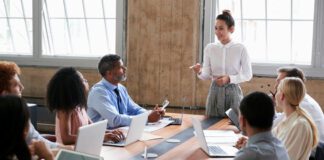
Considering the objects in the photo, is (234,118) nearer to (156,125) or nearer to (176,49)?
(156,125)

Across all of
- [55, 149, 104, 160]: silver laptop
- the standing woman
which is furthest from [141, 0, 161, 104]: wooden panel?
[55, 149, 104, 160]: silver laptop

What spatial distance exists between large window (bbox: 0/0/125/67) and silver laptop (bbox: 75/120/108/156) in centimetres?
321

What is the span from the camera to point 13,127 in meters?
1.61

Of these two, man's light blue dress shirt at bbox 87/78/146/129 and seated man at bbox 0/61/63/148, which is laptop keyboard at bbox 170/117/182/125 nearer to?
man's light blue dress shirt at bbox 87/78/146/129

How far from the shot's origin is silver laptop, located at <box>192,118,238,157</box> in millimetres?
2574

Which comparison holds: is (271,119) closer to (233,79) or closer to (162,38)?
(233,79)

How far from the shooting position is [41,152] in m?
2.09

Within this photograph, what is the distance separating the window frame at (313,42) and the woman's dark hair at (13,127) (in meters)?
3.56

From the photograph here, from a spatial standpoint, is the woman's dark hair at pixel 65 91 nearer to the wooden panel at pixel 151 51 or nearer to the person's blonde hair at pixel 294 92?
the person's blonde hair at pixel 294 92

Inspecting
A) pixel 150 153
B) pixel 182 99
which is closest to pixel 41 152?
pixel 150 153

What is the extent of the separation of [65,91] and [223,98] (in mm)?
1625

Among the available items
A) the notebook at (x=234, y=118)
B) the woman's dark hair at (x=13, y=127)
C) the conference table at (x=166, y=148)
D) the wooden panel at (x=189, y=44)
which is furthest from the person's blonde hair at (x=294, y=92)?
the wooden panel at (x=189, y=44)

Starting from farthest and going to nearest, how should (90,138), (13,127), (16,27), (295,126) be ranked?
(16,27) → (295,126) → (90,138) → (13,127)

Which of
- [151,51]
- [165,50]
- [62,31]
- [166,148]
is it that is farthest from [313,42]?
[62,31]
